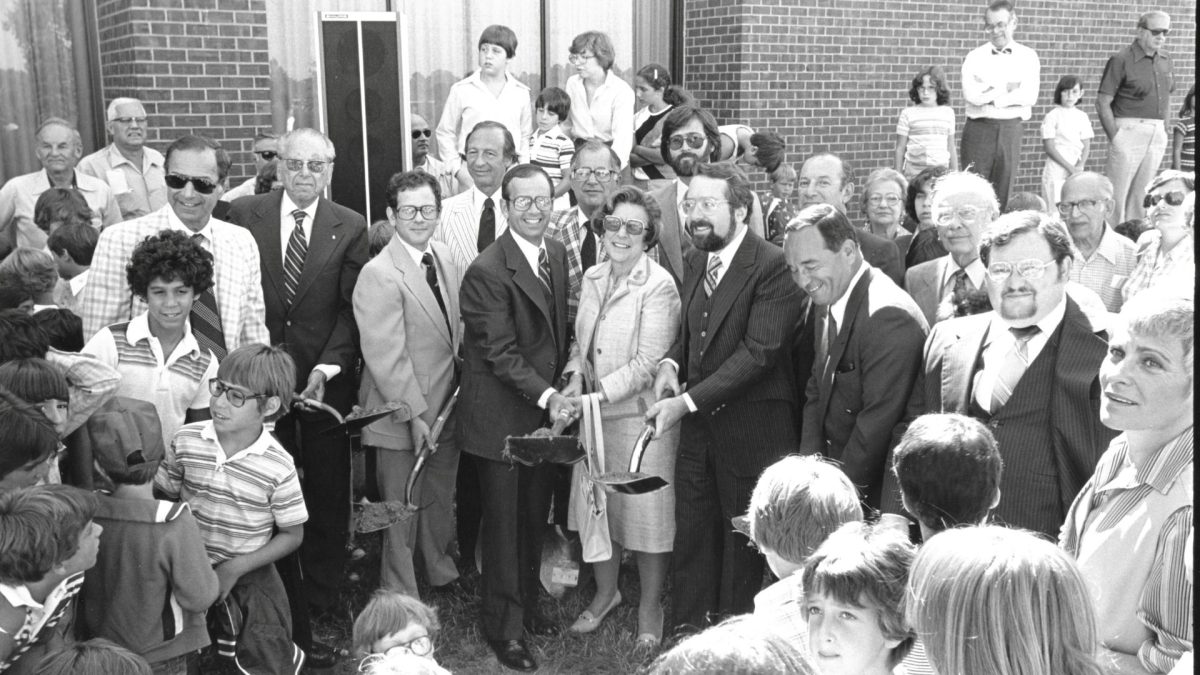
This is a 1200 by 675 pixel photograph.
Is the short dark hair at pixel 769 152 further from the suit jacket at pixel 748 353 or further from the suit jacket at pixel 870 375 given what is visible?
the suit jacket at pixel 870 375

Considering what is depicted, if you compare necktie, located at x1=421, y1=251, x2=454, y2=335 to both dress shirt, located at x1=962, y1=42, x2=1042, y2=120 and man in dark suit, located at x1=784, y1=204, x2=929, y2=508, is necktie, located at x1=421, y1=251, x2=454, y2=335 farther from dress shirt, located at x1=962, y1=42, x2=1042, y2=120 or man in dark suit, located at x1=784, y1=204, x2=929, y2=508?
dress shirt, located at x1=962, y1=42, x2=1042, y2=120

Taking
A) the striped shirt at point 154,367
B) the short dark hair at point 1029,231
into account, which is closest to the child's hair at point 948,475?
the short dark hair at point 1029,231

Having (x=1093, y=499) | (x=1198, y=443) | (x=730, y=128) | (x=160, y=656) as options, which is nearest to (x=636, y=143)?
(x=730, y=128)

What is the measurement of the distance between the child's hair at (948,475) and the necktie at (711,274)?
174 centimetres

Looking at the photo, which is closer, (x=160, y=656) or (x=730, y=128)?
(x=160, y=656)

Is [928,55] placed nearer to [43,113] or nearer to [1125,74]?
[1125,74]

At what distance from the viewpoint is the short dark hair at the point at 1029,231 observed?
3.66m

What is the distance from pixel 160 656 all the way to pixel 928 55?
30.7 feet

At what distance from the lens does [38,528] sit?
3.10m

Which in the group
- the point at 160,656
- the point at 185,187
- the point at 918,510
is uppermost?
the point at 185,187

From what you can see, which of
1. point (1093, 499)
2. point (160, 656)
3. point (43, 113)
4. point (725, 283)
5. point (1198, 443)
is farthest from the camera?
point (43, 113)

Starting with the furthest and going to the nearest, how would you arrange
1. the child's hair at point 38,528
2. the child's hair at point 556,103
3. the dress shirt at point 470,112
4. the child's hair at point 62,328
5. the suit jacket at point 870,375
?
the dress shirt at point 470,112 < the child's hair at point 556,103 < the child's hair at point 62,328 < the suit jacket at point 870,375 < the child's hair at point 38,528

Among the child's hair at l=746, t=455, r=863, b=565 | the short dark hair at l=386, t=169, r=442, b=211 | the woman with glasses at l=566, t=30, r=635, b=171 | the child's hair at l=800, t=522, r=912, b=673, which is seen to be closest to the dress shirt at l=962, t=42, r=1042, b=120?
the woman with glasses at l=566, t=30, r=635, b=171

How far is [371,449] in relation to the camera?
5219 mm
